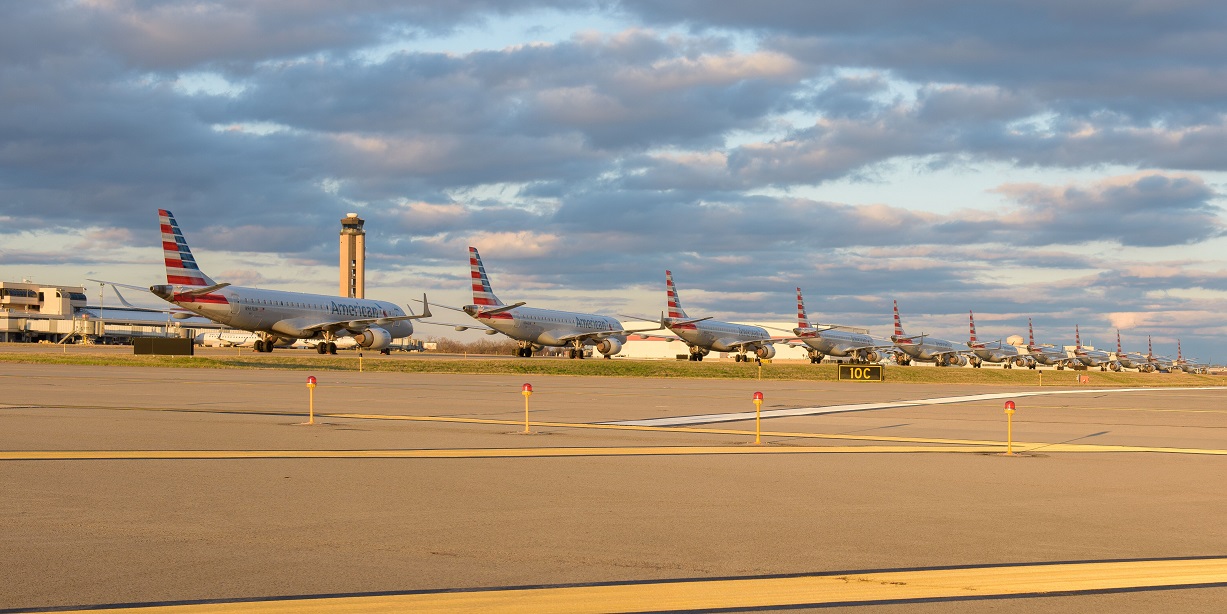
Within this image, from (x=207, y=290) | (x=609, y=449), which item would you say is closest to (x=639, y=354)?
(x=207, y=290)

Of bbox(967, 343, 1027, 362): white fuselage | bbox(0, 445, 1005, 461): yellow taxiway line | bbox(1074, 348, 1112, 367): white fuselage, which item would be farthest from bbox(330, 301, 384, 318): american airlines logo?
bbox(1074, 348, 1112, 367): white fuselage

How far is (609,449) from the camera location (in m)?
18.0

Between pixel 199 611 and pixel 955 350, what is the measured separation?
127 m

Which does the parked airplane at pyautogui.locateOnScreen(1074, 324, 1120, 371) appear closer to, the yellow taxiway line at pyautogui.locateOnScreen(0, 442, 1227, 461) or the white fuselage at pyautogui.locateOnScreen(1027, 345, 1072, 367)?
the white fuselage at pyautogui.locateOnScreen(1027, 345, 1072, 367)

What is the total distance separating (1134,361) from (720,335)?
13025 cm

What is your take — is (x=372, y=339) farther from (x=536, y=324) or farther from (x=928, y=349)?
(x=928, y=349)

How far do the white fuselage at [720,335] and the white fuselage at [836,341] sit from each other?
3935mm

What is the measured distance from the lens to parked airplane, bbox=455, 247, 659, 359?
8181 cm

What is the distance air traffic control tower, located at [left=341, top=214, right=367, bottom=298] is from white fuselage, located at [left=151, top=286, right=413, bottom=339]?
92.0m

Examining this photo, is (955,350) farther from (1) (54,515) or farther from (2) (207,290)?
(1) (54,515)

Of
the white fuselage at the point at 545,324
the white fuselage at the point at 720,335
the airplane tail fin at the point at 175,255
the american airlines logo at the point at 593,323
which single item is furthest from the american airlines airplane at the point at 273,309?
the white fuselage at the point at 720,335

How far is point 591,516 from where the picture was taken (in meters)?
11.0

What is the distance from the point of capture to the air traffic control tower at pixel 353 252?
172 m

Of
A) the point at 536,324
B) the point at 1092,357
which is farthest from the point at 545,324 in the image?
the point at 1092,357
